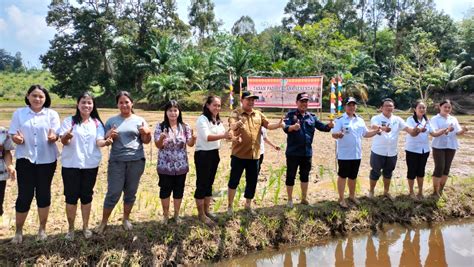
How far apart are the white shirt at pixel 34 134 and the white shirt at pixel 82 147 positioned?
0.50ft

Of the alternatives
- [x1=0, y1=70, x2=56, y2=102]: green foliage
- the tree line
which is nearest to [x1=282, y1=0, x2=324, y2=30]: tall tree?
the tree line

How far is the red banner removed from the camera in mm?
11180

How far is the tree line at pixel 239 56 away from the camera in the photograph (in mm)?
27766

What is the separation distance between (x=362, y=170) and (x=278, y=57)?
2927 centimetres

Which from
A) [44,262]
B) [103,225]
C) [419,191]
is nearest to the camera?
[44,262]

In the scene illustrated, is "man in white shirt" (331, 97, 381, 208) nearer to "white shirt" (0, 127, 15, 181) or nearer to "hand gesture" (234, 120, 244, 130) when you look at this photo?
"hand gesture" (234, 120, 244, 130)

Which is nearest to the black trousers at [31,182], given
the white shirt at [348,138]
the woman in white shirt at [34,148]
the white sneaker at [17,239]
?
the woman in white shirt at [34,148]

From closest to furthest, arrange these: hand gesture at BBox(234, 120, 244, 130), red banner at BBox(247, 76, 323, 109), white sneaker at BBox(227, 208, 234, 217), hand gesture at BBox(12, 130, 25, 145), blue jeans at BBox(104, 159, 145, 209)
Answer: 1. hand gesture at BBox(12, 130, 25, 145)
2. blue jeans at BBox(104, 159, 145, 209)
3. hand gesture at BBox(234, 120, 244, 130)
4. white sneaker at BBox(227, 208, 234, 217)
5. red banner at BBox(247, 76, 323, 109)

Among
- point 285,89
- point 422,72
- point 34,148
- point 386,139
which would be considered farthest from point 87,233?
point 422,72

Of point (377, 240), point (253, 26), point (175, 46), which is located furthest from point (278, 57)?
point (377, 240)

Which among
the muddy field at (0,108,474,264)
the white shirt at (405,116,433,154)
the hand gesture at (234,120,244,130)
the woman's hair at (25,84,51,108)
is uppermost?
the woman's hair at (25,84,51,108)

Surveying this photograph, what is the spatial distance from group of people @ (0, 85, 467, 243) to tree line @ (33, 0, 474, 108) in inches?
778

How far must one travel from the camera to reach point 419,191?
6133mm

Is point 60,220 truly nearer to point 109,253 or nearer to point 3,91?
point 109,253
